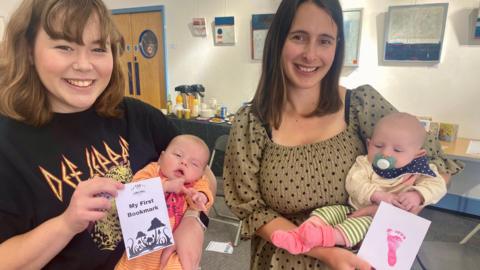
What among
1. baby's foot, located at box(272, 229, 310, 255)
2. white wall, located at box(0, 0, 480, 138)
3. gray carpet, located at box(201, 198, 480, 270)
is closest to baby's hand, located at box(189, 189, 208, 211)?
baby's foot, located at box(272, 229, 310, 255)

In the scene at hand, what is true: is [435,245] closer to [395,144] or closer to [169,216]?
[395,144]

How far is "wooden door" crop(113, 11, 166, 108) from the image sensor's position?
222 inches

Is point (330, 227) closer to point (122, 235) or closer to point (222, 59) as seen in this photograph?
point (122, 235)

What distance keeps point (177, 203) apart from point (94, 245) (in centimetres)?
34

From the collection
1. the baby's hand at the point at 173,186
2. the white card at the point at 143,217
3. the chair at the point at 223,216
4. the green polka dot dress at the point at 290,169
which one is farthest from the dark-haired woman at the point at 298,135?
the chair at the point at 223,216

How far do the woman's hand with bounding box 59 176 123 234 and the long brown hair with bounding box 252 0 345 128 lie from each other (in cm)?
70

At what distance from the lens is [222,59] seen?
198 inches

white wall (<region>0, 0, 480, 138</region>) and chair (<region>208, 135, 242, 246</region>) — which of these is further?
white wall (<region>0, 0, 480, 138</region>)

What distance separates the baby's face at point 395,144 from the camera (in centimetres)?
125

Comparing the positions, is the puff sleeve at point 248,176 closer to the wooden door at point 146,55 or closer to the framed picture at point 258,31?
the framed picture at point 258,31

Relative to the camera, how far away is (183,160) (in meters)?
1.35

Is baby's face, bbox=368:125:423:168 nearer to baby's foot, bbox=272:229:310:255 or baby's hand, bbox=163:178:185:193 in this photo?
baby's foot, bbox=272:229:310:255

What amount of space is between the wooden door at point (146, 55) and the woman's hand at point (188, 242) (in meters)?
4.79

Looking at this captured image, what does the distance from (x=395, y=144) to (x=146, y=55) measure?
5302mm
